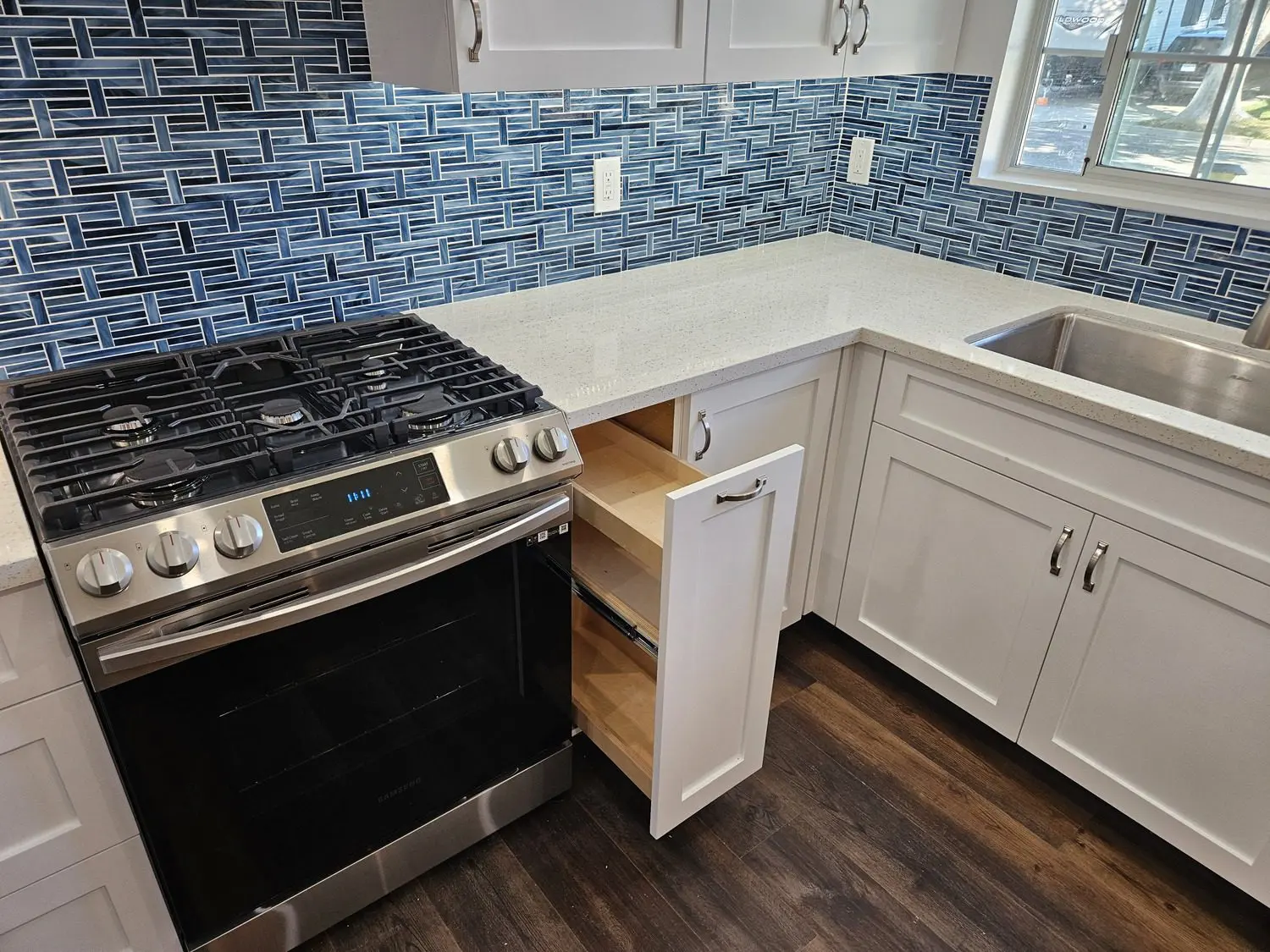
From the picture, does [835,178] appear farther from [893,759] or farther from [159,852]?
[159,852]

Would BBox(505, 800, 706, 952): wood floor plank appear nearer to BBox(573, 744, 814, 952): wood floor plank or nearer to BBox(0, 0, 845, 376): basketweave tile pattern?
BBox(573, 744, 814, 952): wood floor plank

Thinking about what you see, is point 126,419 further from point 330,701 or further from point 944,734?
point 944,734

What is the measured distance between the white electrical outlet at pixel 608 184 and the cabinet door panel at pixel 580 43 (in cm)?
40

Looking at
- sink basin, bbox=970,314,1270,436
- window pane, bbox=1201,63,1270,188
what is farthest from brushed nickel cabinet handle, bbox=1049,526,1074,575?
window pane, bbox=1201,63,1270,188

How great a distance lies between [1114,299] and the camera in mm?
1960

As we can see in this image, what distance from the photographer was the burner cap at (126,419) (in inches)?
49.1

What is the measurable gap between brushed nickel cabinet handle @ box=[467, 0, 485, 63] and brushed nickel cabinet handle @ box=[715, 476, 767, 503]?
0.77 meters

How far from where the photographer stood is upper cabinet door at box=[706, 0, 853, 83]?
5.23 feet

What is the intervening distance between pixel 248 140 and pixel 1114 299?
185cm

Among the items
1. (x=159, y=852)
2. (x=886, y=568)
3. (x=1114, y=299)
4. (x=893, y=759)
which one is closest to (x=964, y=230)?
(x=1114, y=299)

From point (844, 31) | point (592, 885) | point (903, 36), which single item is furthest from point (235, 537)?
point (903, 36)

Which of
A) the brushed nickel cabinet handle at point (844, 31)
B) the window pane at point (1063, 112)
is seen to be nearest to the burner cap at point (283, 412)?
the brushed nickel cabinet handle at point (844, 31)

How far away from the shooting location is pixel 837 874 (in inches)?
64.4

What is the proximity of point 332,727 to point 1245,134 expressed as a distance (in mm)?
2139
